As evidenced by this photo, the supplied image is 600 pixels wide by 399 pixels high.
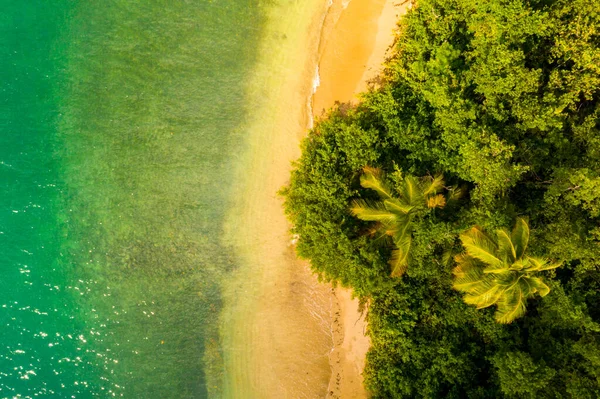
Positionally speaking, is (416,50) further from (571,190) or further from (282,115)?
(571,190)

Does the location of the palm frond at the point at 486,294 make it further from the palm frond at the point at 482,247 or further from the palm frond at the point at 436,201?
the palm frond at the point at 436,201

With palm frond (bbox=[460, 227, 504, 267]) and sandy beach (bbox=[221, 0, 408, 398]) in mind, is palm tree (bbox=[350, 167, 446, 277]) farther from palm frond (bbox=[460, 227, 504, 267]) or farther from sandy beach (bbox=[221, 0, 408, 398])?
sandy beach (bbox=[221, 0, 408, 398])

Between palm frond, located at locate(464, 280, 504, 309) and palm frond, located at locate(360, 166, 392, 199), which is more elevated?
palm frond, located at locate(360, 166, 392, 199)

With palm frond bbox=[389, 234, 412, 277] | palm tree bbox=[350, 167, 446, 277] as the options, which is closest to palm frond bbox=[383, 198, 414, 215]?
palm tree bbox=[350, 167, 446, 277]

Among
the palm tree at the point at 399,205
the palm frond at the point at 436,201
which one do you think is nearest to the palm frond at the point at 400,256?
the palm tree at the point at 399,205

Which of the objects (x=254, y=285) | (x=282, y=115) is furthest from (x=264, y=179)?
(x=254, y=285)

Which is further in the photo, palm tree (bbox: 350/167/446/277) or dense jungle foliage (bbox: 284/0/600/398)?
dense jungle foliage (bbox: 284/0/600/398)
